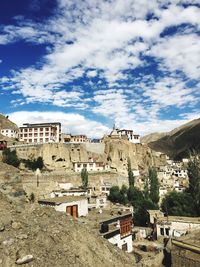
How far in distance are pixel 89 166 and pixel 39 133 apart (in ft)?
43.5

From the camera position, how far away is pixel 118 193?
4631 cm

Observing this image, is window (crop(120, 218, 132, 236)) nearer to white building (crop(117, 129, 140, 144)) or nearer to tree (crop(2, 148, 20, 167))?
tree (crop(2, 148, 20, 167))

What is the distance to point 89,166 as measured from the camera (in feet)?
189

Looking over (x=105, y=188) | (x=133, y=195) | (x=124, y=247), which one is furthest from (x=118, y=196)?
(x=124, y=247)

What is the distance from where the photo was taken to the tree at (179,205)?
36.2m

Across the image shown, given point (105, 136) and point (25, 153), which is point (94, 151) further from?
point (25, 153)

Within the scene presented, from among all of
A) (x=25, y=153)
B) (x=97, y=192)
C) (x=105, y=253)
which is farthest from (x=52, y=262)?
(x=25, y=153)

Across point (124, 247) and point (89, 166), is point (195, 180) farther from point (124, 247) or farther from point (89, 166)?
point (89, 166)

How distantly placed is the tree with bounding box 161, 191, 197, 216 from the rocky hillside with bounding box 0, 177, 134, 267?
92.1 feet

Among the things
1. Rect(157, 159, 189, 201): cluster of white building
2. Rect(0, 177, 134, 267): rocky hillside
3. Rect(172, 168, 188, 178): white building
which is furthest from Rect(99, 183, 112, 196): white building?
Rect(0, 177, 134, 267): rocky hillside

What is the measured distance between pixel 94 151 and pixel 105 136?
7850 mm

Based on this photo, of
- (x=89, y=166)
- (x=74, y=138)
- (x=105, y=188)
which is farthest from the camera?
(x=74, y=138)

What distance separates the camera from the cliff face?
56625 millimetres

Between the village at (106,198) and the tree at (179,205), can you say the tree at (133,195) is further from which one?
the tree at (179,205)
